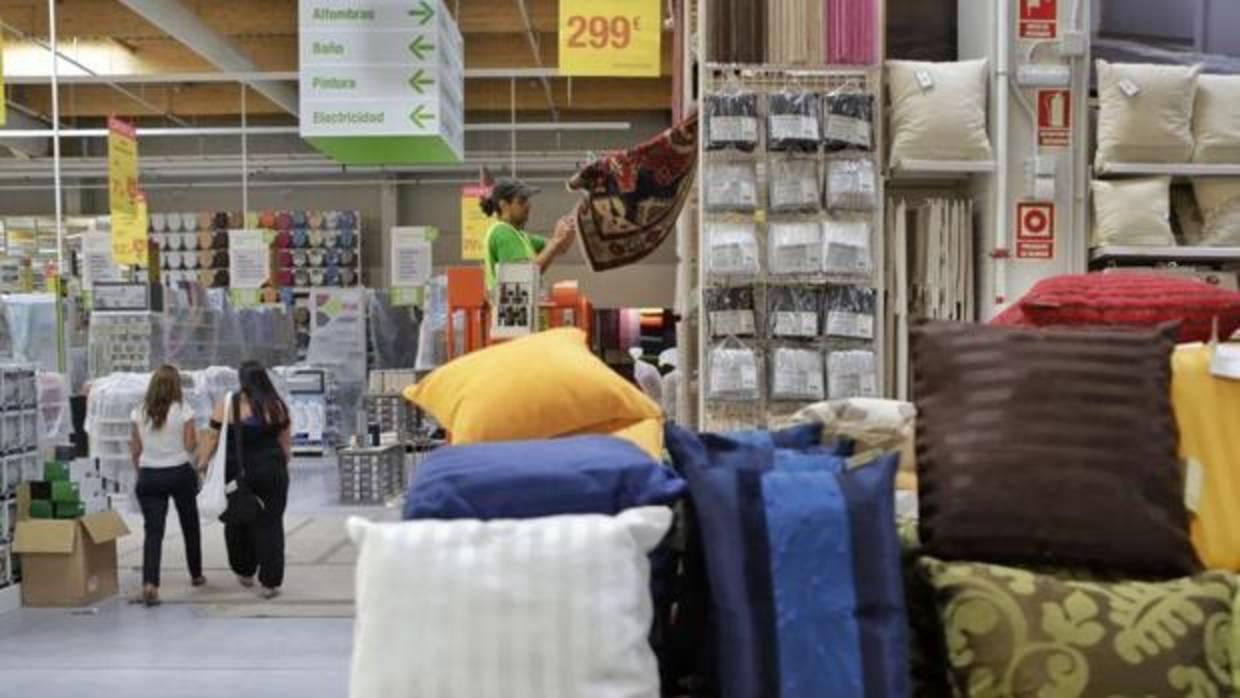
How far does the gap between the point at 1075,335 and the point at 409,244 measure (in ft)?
41.3

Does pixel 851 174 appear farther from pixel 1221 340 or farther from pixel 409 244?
pixel 409 244

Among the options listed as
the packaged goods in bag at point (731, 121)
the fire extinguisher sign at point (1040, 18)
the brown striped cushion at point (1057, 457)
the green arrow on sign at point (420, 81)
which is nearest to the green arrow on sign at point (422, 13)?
the green arrow on sign at point (420, 81)

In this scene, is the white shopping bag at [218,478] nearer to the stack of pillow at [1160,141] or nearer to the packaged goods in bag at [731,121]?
the packaged goods in bag at [731,121]

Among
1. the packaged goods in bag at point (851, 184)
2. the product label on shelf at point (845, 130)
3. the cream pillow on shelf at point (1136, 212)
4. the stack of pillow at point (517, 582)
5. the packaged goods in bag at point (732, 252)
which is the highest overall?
the product label on shelf at point (845, 130)

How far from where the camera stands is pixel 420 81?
6.53 m

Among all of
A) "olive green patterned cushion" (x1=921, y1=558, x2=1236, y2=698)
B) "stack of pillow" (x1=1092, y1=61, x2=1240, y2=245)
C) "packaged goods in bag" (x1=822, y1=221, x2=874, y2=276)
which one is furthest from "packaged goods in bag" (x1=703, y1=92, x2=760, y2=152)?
"olive green patterned cushion" (x1=921, y1=558, x2=1236, y2=698)

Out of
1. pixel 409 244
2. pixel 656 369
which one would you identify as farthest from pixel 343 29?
pixel 409 244

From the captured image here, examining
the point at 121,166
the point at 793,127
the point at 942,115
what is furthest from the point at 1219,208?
the point at 121,166

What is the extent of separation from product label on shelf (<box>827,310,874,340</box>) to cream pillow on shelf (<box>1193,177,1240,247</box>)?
1.25m

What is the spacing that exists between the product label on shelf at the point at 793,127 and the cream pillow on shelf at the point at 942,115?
32 cm

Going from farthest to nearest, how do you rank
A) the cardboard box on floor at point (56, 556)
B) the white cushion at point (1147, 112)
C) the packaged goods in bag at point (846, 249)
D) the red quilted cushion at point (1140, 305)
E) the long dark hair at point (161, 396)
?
the long dark hair at point (161, 396)
the cardboard box on floor at point (56, 556)
the packaged goods in bag at point (846, 249)
the white cushion at point (1147, 112)
the red quilted cushion at point (1140, 305)

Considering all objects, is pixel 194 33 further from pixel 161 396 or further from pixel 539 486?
pixel 539 486

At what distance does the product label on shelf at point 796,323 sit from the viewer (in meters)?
3.95

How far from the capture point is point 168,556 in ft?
24.9
